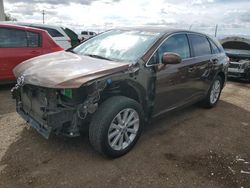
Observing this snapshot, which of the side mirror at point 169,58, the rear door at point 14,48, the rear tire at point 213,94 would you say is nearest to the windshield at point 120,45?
the side mirror at point 169,58

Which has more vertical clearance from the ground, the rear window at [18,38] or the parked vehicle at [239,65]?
the rear window at [18,38]

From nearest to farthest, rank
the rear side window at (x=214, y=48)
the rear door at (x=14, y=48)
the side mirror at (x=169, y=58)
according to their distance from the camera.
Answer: the side mirror at (x=169, y=58) → the rear side window at (x=214, y=48) → the rear door at (x=14, y=48)

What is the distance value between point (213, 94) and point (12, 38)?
4.86 meters

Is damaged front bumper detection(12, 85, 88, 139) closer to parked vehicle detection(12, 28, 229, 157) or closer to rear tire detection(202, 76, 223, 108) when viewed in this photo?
parked vehicle detection(12, 28, 229, 157)

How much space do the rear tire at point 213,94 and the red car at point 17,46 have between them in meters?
3.99

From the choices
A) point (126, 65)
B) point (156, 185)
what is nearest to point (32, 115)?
point (126, 65)

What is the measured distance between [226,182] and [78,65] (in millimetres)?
2275

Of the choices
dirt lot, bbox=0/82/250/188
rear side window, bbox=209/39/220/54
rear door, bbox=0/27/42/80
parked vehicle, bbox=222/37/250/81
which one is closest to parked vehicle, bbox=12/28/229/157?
dirt lot, bbox=0/82/250/188

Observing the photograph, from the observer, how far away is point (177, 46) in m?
4.16

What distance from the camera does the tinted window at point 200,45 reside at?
461cm

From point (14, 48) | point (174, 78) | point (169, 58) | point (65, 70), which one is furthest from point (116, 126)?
point (14, 48)

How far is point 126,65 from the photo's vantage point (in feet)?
10.8

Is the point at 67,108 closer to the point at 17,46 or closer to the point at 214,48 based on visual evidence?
the point at 214,48

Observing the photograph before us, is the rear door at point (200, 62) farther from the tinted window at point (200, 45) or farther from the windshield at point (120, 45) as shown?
the windshield at point (120, 45)
